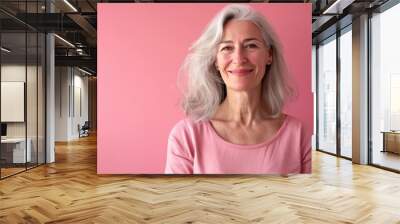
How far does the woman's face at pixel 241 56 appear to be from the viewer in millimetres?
5461

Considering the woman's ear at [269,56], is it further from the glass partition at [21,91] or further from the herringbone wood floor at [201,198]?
the glass partition at [21,91]

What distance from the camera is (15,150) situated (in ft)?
23.2

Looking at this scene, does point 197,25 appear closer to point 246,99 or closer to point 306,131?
point 246,99

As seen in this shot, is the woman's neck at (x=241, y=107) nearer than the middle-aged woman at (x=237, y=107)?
No

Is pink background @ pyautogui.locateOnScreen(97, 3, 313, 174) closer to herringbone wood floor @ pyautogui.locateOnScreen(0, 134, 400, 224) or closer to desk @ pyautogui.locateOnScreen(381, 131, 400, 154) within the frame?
herringbone wood floor @ pyautogui.locateOnScreen(0, 134, 400, 224)

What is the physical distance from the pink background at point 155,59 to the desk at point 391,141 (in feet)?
7.60

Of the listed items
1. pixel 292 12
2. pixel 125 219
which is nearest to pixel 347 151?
pixel 292 12

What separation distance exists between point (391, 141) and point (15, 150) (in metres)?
6.82

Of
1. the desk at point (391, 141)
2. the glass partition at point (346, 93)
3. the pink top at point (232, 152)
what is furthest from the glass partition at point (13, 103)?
the desk at point (391, 141)

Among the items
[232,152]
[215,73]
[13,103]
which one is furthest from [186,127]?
[13,103]

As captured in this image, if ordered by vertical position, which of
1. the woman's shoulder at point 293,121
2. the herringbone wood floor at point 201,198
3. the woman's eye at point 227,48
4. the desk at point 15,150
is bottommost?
the herringbone wood floor at point 201,198

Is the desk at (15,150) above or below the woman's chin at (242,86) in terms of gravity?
below

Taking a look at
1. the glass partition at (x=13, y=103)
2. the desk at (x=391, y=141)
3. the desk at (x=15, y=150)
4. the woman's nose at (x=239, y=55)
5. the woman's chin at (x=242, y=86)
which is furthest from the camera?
the desk at (x=391, y=141)

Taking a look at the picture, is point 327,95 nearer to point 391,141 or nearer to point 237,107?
point 391,141
